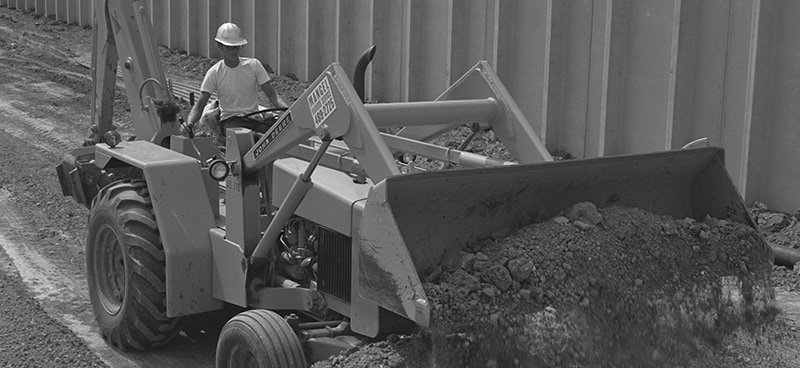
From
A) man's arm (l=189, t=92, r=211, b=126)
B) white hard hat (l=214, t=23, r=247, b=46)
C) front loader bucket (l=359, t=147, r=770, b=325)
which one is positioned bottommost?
front loader bucket (l=359, t=147, r=770, b=325)

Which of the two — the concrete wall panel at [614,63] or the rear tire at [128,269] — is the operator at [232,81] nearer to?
the rear tire at [128,269]

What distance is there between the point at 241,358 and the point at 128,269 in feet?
4.57

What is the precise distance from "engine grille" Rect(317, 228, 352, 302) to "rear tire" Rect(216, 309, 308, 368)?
38cm

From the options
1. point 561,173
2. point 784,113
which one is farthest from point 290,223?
point 784,113

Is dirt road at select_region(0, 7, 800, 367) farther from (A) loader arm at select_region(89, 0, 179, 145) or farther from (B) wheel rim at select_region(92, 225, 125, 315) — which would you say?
(A) loader arm at select_region(89, 0, 179, 145)

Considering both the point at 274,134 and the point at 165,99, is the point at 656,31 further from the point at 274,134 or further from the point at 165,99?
the point at 274,134

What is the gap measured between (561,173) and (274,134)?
1609mm

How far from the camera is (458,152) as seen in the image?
6668 millimetres

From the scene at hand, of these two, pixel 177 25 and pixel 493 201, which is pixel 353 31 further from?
pixel 493 201

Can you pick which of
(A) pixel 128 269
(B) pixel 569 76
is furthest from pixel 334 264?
(B) pixel 569 76

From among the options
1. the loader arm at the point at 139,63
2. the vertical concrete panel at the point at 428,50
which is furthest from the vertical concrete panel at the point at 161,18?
the loader arm at the point at 139,63

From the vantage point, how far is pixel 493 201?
533cm

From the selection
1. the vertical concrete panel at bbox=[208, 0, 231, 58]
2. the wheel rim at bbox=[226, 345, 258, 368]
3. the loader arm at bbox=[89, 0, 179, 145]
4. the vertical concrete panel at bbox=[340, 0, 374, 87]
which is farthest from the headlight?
the vertical concrete panel at bbox=[208, 0, 231, 58]

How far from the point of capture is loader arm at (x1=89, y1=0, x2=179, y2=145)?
26.0 feet
